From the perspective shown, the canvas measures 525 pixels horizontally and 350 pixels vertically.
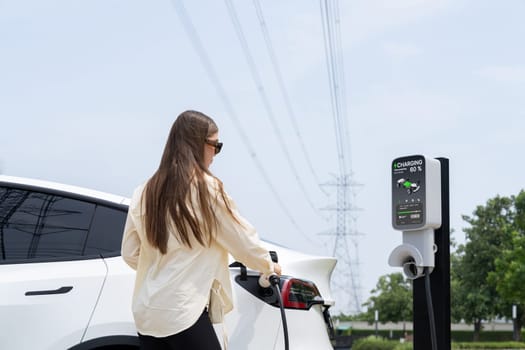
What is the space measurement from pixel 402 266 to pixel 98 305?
221 centimetres

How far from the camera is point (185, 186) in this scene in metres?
3.11

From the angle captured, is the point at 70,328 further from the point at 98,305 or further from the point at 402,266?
the point at 402,266

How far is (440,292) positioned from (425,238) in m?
0.41

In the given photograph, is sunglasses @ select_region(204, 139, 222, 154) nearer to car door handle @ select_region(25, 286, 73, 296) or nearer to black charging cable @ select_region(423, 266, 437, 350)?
car door handle @ select_region(25, 286, 73, 296)

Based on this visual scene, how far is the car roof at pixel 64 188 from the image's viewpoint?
4211mm

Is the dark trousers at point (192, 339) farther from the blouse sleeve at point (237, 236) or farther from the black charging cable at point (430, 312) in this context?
the black charging cable at point (430, 312)

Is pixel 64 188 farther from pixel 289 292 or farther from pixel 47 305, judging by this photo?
pixel 289 292

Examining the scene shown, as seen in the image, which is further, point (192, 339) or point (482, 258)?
point (482, 258)

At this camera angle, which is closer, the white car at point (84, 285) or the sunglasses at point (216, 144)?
the sunglasses at point (216, 144)

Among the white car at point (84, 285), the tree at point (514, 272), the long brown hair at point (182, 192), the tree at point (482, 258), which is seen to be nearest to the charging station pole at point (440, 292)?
the white car at point (84, 285)

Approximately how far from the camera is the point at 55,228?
414 centimetres

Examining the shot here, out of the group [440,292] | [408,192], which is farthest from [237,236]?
[440,292]

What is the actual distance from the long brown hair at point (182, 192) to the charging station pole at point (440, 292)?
2.57 metres

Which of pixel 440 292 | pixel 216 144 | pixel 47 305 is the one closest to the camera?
pixel 216 144
